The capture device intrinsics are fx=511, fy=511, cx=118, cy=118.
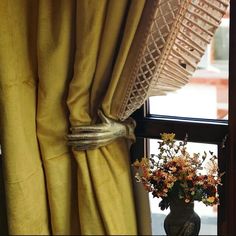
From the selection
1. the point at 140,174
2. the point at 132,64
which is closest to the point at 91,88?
the point at 132,64

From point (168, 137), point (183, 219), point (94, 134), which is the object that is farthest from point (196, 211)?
point (94, 134)

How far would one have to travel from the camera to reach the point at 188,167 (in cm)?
130

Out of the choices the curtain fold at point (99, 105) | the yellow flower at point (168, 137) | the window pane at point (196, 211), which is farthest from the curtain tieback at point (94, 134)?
the window pane at point (196, 211)

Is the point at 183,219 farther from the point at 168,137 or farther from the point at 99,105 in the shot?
the point at 99,105

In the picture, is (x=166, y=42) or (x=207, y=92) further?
(x=207, y=92)

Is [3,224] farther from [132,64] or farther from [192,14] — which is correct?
[192,14]

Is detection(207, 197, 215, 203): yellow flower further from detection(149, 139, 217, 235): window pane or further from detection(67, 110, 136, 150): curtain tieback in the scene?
detection(67, 110, 136, 150): curtain tieback

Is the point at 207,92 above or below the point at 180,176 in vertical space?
above

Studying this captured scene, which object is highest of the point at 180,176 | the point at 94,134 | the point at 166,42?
the point at 166,42

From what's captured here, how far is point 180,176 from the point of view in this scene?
130cm

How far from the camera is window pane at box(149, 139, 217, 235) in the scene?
146 cm

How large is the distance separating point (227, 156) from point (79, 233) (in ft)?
1.47

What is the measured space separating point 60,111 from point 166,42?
13.2 inches

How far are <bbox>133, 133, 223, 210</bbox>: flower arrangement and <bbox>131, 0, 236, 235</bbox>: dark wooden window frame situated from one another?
73 millimetres
